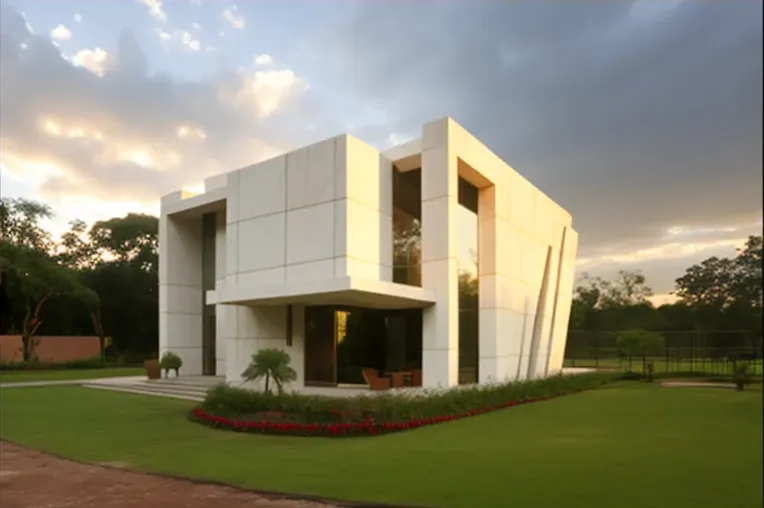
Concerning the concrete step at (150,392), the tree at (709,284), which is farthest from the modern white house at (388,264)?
the tree at (709,284)

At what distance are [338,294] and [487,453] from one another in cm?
735

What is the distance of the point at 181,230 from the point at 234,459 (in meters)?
19.2

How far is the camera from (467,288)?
749 inches

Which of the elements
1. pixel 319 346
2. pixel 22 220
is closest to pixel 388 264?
pixel 319 346

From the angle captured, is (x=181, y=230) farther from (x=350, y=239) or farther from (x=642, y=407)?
(x=642, y=407)

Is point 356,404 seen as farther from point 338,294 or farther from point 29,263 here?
point 29,263

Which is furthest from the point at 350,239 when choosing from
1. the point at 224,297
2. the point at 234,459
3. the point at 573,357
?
the point at 573,357

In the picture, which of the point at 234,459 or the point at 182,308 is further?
the point at 182,308

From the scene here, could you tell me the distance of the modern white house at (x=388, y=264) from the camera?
56.3 feet

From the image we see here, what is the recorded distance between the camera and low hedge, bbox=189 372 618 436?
12.4m

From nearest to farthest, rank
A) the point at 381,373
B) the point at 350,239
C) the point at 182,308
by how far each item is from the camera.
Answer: the point at 350,239, the point at 381,373, the point at 182,308

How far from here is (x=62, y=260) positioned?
7641mm

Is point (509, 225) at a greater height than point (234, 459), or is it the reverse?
point (509, 225)

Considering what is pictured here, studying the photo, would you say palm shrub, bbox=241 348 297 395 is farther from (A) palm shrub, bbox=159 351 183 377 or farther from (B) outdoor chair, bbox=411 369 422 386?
(A) palm shrub, bbox=159 351 183 377
